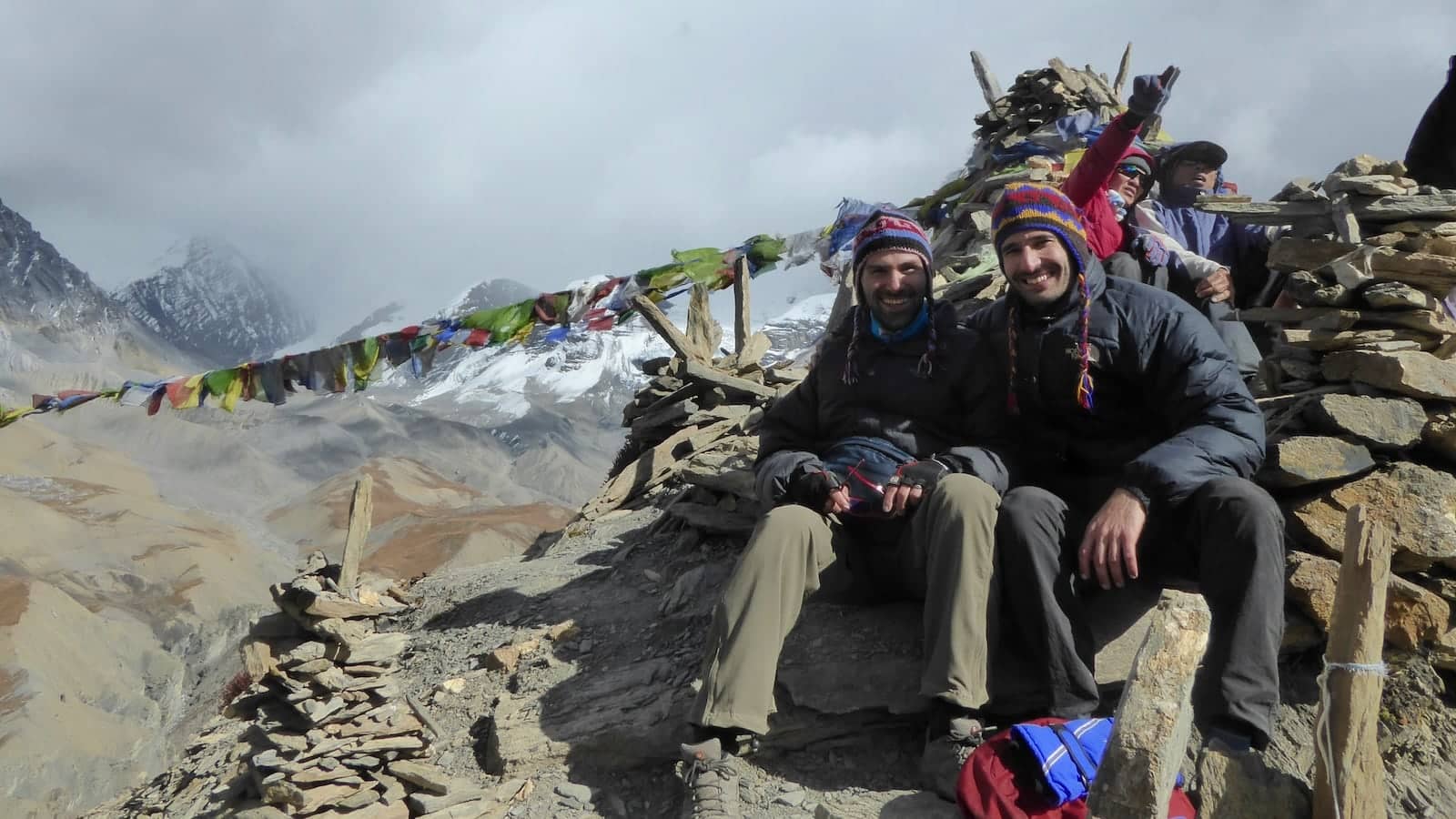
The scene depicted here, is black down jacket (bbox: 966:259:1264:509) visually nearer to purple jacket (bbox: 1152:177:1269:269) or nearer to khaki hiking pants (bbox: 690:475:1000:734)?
khaki hiking pants (bbox: 690:475:1000:734)

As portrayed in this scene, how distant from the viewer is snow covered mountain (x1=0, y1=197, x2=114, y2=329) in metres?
67.8

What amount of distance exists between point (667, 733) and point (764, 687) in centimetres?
77

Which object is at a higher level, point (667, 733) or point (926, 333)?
point (926, 333)

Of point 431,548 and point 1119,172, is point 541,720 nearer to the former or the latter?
point 1119,172

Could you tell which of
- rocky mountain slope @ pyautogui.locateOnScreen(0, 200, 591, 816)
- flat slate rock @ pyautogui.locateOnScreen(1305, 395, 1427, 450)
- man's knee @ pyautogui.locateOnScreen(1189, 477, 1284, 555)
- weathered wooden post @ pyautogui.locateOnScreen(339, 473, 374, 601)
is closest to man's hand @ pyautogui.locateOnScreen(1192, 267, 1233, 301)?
flat slate rock @ pyautogui.locateOnScreen(1305, 395, 1427, 450)

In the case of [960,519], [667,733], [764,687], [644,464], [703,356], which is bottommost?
[667,733]

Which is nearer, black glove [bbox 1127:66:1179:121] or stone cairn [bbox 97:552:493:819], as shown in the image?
stone cairn [bbox 97:552:493:819]

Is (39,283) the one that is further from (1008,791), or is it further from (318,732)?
(1008,791)

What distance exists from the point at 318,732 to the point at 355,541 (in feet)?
5.30

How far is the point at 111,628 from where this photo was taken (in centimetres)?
1998

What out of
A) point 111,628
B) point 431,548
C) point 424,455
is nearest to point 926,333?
point 111,628

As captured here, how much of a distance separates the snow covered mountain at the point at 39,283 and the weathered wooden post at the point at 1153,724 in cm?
8287

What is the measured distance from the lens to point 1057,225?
3.38m

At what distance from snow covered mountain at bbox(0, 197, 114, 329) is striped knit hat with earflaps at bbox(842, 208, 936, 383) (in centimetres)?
8107
